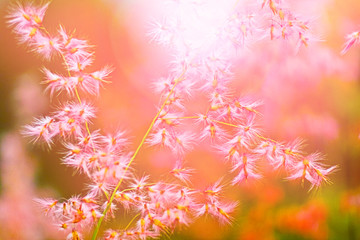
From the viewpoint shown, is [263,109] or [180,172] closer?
[180,172]

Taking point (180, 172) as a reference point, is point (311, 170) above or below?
above

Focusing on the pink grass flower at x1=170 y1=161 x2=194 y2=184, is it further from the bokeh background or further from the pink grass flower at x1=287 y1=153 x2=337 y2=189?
the bokeh background

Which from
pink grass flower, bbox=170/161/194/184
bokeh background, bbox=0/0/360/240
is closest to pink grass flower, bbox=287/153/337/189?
pink grass flower, bbox=170/161/194/184

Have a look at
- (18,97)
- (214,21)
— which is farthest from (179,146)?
(18,97)

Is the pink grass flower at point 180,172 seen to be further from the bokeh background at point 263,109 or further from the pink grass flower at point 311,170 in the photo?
the bokeh background at point 263,109

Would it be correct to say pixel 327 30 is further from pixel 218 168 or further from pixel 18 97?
pixel 18 97

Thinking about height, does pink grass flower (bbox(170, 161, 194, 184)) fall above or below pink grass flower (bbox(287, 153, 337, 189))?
below

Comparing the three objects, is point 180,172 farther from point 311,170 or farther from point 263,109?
point 263,109

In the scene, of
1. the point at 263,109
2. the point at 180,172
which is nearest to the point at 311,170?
the point at 180,172

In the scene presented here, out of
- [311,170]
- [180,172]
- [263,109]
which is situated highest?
[263,109]
